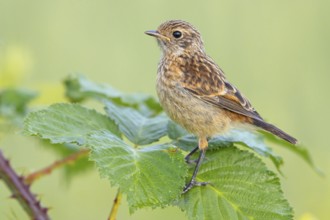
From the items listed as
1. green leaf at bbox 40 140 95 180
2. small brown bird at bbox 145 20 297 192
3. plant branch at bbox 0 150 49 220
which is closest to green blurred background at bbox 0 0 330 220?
small brown bird at bbox 145 20 297 192

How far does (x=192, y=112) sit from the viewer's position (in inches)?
144

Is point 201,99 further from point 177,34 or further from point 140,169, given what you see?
point 140,169

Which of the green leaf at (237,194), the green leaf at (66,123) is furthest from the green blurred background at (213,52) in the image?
the green leaf at (237,194)

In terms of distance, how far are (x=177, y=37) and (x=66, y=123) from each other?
206 cm

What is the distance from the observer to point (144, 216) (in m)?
5.82

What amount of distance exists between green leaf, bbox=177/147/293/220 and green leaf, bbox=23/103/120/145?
423 mm

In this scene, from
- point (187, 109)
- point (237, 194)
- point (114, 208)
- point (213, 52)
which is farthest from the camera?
point (213, 52)

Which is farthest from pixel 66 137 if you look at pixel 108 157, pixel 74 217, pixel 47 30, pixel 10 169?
pixel 47 30

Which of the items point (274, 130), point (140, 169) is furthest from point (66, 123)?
point (274, 130)

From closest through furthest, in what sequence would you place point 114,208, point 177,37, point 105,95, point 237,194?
point 114,208, point 237,194, point 105,95, point 177,37

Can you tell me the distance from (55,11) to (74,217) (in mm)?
3140

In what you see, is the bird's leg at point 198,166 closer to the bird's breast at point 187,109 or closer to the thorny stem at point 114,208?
the thorny stem at point 114,208

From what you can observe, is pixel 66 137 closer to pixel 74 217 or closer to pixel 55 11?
pixel 74 217

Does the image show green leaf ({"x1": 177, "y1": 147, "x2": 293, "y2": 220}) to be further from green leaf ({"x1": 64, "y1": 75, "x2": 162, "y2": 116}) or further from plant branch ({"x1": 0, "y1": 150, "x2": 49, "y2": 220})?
green leaf ({"x1": 64, "y1": 75, "x2": 162, "y2": 116})
